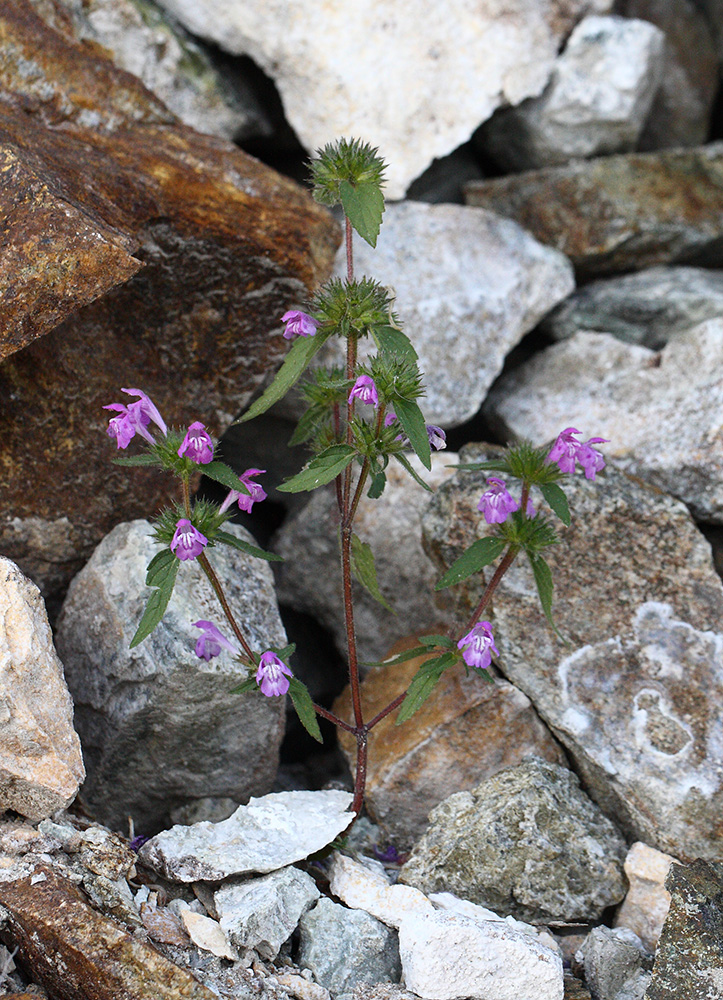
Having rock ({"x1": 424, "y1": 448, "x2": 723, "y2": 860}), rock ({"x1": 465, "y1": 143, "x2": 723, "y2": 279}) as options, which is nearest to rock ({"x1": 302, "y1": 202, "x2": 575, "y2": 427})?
rock ({"x1": 465, "y1": 143, "x2": 723, "y2": 279})

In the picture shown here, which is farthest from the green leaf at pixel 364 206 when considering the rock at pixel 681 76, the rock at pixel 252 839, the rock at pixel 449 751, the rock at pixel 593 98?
the rock at pixel 681 76

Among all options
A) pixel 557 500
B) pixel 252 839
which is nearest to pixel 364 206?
pixel 557 500

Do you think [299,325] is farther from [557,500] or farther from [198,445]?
[557,500]

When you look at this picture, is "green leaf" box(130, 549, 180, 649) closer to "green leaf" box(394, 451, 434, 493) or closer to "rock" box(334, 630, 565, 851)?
"green leaf" box(394, 451, 434, 493)

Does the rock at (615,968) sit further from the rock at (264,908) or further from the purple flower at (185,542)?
the purple flower at (185,542)

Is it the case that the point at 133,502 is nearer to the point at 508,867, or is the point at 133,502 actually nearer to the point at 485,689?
the point at 485,689

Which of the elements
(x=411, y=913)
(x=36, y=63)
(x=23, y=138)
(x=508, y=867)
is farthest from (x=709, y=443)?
(x=36, y=63)
